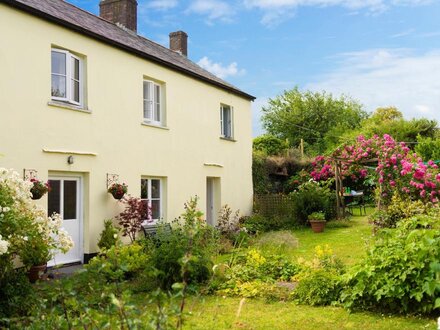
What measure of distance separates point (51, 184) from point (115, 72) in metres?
3.61

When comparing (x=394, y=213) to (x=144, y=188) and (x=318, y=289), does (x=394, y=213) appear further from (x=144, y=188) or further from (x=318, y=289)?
(x=318, y=289)

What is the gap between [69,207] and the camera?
11820 mm

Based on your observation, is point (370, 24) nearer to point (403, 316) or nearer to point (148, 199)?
point (148, 199)

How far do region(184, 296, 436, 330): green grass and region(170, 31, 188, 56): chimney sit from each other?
15.8 meters

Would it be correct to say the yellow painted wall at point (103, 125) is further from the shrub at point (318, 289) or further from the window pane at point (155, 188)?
the shrub at point (318, 289)

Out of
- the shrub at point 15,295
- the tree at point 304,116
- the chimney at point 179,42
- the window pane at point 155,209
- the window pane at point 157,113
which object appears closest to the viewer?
the shrub at point 15,295

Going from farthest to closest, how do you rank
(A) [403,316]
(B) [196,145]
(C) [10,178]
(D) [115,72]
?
(B) [196,145] → (D) [115,72] → (C) [10,178] → (A) [403,316]

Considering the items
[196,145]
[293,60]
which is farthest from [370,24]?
[196,145]

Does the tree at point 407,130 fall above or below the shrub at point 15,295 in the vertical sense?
above

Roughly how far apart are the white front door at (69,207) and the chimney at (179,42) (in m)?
11.2

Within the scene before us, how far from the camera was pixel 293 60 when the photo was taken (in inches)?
754

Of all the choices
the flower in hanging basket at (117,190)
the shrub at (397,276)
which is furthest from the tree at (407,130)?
the shrub at (397,276)

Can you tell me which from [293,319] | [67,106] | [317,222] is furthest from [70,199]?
[317,222]

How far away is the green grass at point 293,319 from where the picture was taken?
251 inches
